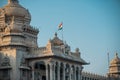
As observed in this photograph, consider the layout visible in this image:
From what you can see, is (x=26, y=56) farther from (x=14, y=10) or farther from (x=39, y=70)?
(x=14, y=10)

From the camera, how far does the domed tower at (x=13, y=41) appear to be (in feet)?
199

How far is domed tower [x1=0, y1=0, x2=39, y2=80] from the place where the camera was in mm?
60594

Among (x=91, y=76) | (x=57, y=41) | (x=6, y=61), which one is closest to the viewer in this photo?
(x=6, y=61)

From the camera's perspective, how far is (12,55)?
6103cm

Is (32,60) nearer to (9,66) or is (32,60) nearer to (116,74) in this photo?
(9,66)

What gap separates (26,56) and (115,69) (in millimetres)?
41091

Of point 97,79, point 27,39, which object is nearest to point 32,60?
point 27,39

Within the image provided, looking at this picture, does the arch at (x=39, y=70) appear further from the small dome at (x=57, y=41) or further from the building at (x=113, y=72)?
the building at (x=113, y=72)

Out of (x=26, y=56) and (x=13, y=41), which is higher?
(x=13, y=41)

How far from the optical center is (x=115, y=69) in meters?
98.2

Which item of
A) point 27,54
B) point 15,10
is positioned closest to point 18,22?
point 15,10

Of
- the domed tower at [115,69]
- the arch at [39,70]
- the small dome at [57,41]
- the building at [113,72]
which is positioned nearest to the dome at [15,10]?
the small dome at [57,41]

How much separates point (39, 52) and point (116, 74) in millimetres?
39535

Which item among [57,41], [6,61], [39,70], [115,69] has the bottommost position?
[115,69]
